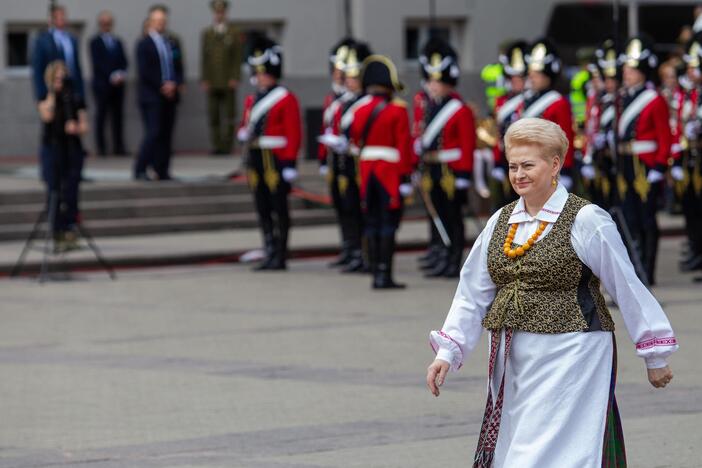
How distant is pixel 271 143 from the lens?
1658cm

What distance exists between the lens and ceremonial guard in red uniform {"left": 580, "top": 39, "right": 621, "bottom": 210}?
15312 millimetres

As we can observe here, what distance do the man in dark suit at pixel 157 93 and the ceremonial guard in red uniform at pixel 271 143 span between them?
14.8ft

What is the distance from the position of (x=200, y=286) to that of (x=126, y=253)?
2.29 metres

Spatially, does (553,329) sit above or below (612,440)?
above

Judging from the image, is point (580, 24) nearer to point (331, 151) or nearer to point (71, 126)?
point (331, 151)

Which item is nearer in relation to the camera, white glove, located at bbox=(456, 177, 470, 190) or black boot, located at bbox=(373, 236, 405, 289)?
black boot, located at bbox=(373, 236, 405, 289)

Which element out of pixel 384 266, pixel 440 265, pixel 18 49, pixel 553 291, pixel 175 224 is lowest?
pixel 175 224

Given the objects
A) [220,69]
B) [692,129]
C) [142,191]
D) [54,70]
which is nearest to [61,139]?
[54,70]

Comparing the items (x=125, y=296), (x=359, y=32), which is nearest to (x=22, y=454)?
(x=125, y=296)

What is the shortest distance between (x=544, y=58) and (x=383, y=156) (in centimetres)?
157

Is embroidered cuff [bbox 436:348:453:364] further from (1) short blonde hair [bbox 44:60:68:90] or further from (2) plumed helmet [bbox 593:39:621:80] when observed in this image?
(1) short blonde hair [bbox 44:60:68:90]

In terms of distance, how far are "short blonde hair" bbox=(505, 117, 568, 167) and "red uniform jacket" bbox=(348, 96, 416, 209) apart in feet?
29.4

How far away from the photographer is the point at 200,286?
15.6 metres

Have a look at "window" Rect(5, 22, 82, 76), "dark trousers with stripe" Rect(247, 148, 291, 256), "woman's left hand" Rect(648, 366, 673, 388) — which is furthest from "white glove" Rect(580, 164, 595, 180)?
"window" Rect(5, 22, 82, 76)
